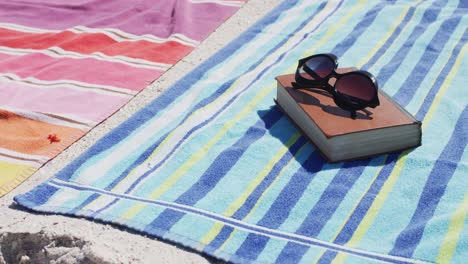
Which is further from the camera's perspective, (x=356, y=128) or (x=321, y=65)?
(x=321, y=65)

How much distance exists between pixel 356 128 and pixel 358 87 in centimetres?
12

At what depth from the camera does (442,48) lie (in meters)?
2.54

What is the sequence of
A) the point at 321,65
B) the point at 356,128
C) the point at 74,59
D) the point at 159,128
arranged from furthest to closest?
the point at 74,59, the point at 159,128, the point at 321,65, the point at 356,128

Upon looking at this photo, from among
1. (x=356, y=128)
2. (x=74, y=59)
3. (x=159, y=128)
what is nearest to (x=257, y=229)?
(x=356, y=128)

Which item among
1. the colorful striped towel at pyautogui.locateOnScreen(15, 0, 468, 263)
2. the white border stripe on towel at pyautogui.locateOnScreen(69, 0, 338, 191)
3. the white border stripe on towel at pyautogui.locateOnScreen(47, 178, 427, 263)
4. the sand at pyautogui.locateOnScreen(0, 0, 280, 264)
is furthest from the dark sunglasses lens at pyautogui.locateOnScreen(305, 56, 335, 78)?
the sand at pyautogui.locateOnScreen(0, 0, 280, 264)

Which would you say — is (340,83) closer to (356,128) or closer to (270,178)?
(356,128)

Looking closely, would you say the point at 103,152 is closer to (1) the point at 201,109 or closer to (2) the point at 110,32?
(1) the point at 201,109

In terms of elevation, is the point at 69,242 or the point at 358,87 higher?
the point at 358,87

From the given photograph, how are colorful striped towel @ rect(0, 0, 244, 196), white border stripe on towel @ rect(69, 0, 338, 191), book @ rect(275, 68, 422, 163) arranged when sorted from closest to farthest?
book @ rect(275, 68, 422, 163) < white border stripe on towel @ rect(69, 0, 338, 191) < colorful striped towel @ rect(0, 0, 244, 196)

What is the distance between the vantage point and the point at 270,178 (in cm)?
184

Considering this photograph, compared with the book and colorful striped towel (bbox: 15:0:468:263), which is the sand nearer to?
colorful striped towel (bbox: 15:0:468:263)

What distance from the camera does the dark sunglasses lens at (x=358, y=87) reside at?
1.83 meters

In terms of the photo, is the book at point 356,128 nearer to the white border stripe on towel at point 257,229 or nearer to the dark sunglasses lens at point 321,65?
the dark sunglasses lens at point 321,65

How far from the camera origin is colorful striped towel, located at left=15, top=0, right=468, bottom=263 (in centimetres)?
161
